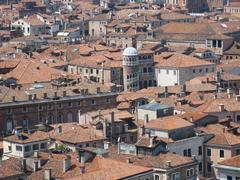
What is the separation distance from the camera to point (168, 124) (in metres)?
51.4

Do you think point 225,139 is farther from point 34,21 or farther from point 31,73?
point 34,21

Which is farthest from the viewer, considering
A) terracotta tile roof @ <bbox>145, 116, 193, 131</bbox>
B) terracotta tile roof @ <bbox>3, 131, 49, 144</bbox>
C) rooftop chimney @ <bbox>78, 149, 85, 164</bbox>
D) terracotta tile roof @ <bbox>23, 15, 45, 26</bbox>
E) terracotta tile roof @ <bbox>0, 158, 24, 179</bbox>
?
terracotta tile roof @ <bbox>23, 15, 45, 26</bbox>

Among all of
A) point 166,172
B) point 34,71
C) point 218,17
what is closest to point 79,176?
point 166,172

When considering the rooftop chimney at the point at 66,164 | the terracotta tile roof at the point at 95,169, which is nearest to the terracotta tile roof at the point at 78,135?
the terracotta tile roof at the point at 95,169

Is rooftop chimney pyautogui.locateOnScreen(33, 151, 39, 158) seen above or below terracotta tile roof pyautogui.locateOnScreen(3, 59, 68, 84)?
above

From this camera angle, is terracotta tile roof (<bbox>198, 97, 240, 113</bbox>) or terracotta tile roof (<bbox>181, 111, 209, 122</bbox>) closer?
terracotta tile roof (<bbox>181, 111, 209, 122</bbox>)

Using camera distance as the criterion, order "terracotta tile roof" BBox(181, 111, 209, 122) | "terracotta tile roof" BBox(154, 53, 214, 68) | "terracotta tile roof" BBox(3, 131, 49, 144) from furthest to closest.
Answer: "terracotta tile roof" BBox(154, 53, 214, 68) < "terracotta tile roof" BBox(181, 111, 209, 122) < "terracotta tile roof" BBox(3, 131, 49, 144)

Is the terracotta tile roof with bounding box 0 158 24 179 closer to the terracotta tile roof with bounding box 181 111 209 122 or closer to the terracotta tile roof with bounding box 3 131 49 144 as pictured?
the terracotta tile roof with bounding box 3 131 49 144

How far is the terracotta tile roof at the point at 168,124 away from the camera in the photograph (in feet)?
167

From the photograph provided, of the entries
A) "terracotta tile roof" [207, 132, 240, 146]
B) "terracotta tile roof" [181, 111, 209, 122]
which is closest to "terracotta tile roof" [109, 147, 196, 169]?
"terracotta tile roof" [207, 132, 240, 146]

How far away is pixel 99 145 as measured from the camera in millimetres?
51656

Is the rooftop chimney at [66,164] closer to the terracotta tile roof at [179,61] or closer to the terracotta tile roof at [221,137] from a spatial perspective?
the terracotta tile roof at [221,137]

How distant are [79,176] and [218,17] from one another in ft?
348

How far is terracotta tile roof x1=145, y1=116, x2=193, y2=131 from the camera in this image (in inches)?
2007
